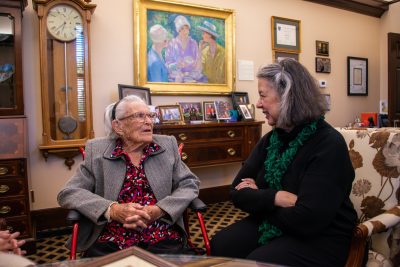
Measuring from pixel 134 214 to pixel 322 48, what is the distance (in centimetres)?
402

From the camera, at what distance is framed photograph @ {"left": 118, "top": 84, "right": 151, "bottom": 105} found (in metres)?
3.03

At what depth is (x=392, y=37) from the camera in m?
4.36

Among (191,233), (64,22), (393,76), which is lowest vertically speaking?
(191,233)

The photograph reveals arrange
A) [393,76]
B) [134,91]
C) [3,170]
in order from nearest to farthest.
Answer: [3,170]
[134,91]
[393,76]

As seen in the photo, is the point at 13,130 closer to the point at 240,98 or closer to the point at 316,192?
the point at 316,192

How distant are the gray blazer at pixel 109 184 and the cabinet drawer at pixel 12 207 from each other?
99 centimetres

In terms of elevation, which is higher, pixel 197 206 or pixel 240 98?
pixel 240 98

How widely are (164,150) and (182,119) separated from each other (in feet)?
5.18

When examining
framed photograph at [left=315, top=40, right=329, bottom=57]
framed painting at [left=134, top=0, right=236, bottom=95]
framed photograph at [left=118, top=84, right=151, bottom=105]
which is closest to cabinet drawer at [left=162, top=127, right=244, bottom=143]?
framed photograph at [left=118, top=84, right=151, bottom=105]

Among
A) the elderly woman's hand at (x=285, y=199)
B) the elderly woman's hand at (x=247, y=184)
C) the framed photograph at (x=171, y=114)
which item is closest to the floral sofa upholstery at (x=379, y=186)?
the elderly woman's hand at (x=285, y=199)

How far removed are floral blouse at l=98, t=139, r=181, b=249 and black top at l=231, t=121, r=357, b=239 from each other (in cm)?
43

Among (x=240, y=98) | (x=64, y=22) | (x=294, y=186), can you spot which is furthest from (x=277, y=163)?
(x=240, y=98)

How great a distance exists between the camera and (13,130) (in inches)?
95.8

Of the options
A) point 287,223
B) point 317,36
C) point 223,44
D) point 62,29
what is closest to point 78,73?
point 62,29
